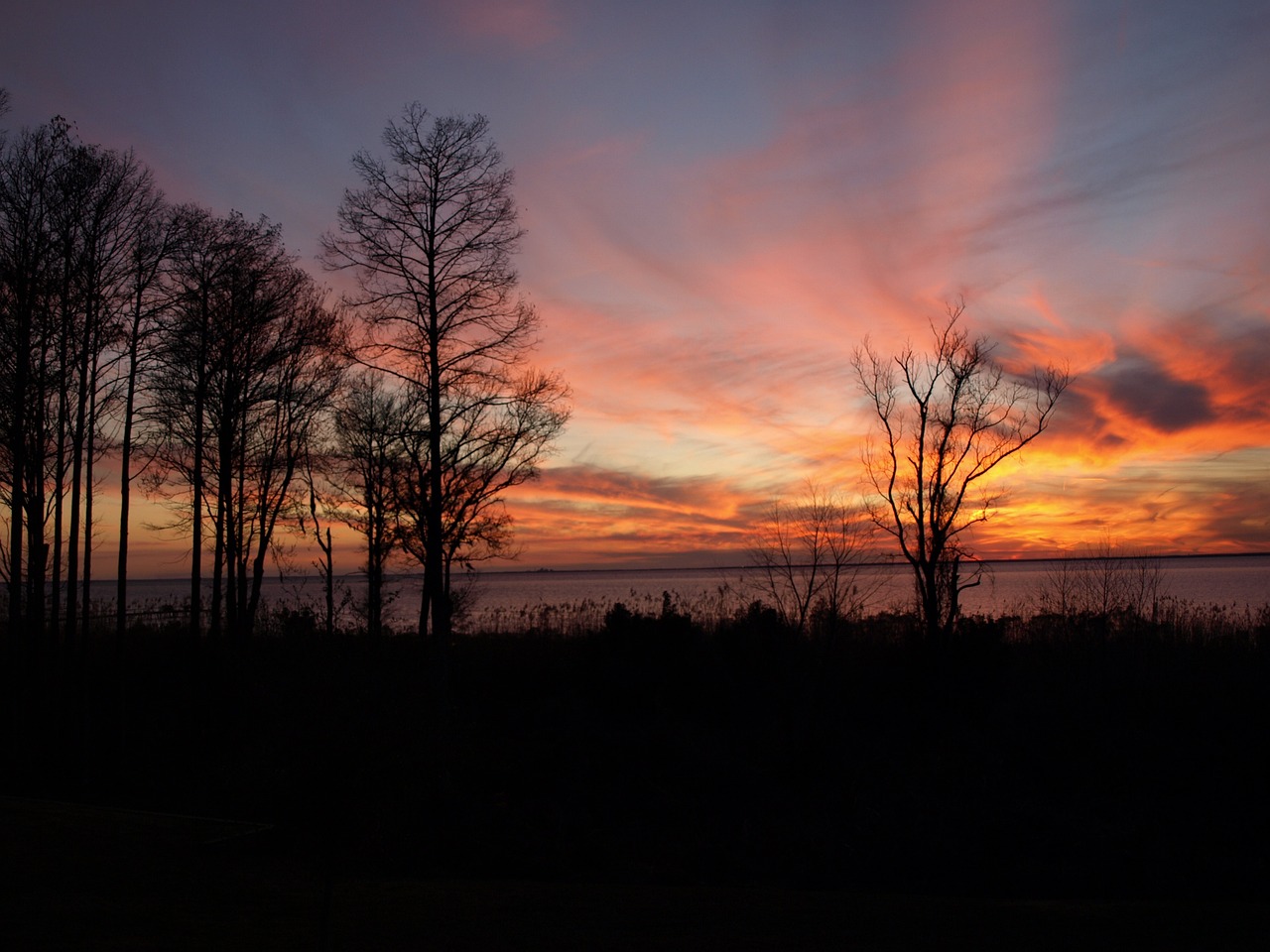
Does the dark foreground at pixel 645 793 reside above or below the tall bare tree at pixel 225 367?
below

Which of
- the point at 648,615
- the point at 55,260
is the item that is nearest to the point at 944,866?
the point at 648,615

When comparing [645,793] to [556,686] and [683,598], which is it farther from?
[683,598]

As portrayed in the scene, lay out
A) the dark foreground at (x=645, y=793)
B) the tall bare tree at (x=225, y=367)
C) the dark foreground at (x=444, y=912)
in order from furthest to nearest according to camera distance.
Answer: the tall bare tree at (x=225, y=367)
the dark foreground at (x=645, y=793)
the dark foreground at (x=444, y=912)

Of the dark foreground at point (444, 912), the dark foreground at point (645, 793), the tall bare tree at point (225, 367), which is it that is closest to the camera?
the dark foreground at point (444, 912)

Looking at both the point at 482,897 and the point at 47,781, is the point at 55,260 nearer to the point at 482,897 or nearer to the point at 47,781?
the point at 47,781

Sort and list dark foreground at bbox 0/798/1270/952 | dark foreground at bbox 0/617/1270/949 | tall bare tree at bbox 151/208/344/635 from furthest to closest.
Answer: tall bare tree at bbox 151/208/344/635, dark foreground at bbox 0/617/1270/949, dark foreground at bbox 0/798/1270/952

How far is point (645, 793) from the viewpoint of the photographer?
728 inches

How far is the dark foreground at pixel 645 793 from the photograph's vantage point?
9.41 meters

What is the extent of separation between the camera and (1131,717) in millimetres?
21219

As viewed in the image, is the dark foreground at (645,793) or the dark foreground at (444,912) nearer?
the dark foreground at (444,912)

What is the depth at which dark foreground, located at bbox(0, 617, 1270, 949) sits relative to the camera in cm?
941

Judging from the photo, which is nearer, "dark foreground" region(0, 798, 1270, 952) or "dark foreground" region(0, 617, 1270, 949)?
"dark foreground" region(0, 798, 1270, 952)

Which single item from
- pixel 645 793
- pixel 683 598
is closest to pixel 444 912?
pixel 645 793

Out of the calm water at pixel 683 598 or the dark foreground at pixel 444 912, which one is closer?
the dark foreground at pixel 444 912
